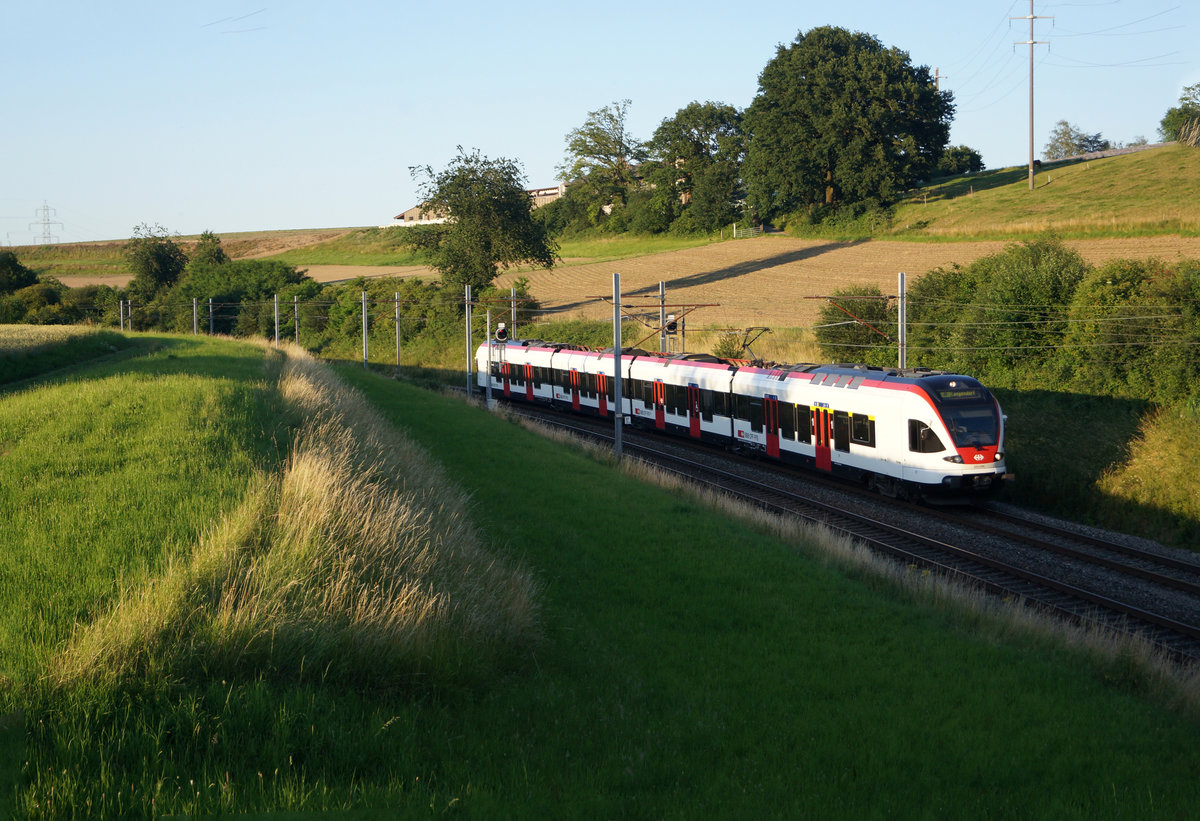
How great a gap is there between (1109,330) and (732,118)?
89.0m

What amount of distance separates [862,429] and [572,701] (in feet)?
58.9

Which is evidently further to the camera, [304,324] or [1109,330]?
[304,324]

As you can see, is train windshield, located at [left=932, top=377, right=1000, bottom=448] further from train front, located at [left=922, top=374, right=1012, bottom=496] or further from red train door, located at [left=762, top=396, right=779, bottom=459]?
red train door, located at [left=762, top=396, right=779, bottom=459]

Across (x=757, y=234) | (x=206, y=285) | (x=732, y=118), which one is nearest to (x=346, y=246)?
(x=206, y=285)

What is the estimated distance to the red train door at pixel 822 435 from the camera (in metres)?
25.4

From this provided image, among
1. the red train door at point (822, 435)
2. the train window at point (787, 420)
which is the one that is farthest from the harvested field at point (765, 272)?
the red train door at point (822, 435)

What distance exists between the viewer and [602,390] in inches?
1554

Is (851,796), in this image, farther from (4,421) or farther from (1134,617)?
(4,421)

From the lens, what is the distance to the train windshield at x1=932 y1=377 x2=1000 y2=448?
70.0ft

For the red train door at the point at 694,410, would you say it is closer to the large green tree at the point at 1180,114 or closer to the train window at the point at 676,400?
the train window at the point at 676,400

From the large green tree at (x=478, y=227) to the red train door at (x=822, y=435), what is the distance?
52823 mm

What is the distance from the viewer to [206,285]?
298ft

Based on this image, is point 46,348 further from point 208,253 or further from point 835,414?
point 208,253

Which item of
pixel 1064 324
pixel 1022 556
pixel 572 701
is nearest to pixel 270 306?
pixel 1064 324
